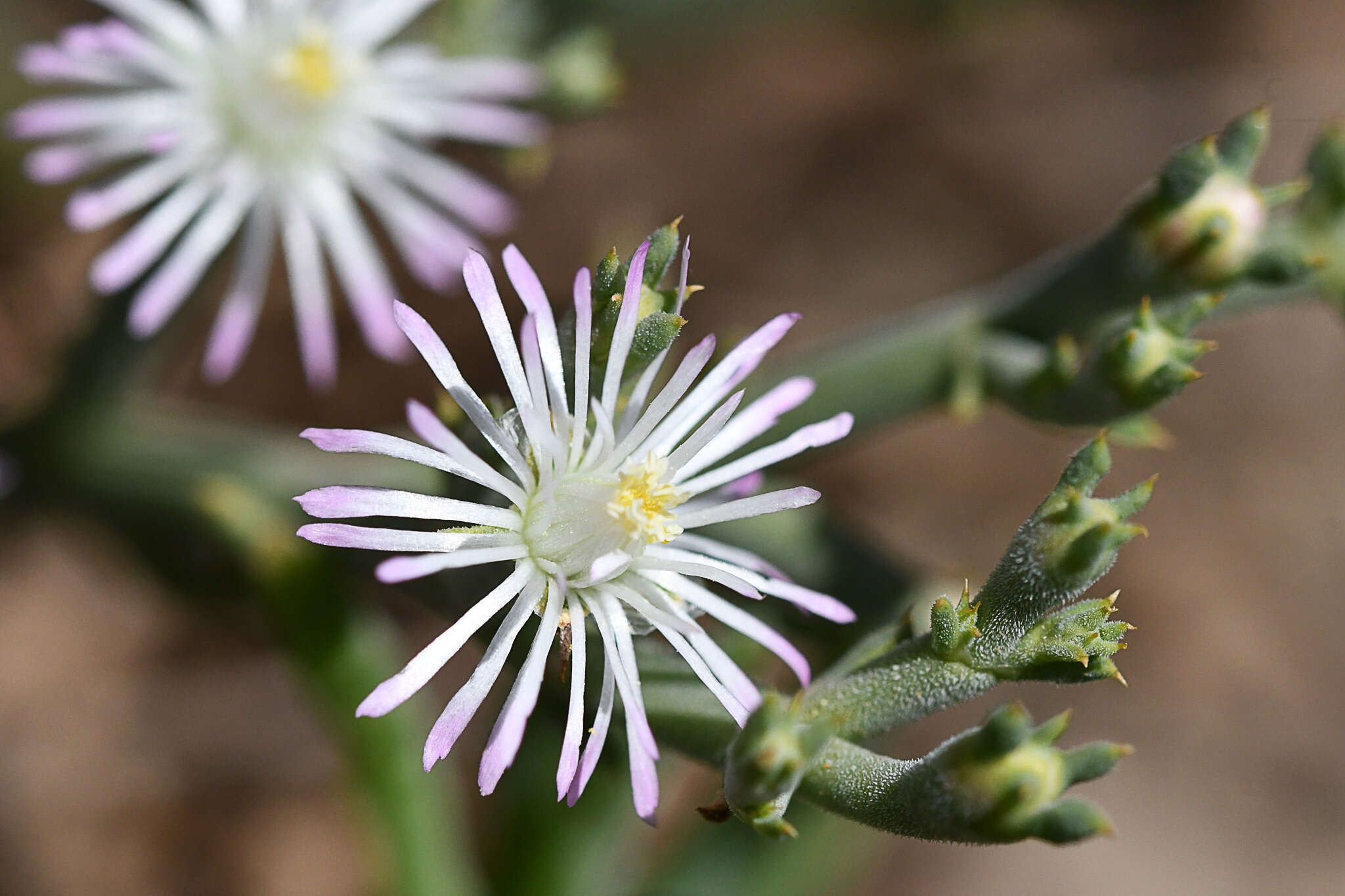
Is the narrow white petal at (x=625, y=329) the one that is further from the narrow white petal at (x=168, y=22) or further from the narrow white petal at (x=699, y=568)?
the narrow white petal at (x=168, y=22)

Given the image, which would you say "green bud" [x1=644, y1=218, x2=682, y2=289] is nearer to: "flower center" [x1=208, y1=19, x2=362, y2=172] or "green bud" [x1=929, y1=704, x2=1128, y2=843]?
"green bud" [x1=929, y1=704, x2=1128, y2=843]

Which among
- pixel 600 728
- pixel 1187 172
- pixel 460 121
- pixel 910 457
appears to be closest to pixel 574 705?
pixel 600 728

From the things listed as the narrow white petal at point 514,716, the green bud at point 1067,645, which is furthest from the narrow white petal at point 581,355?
the green bud at point 1067,645

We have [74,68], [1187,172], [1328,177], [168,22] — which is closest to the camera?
[1187,172]

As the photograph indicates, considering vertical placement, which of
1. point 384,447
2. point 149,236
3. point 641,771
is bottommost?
point 641,771

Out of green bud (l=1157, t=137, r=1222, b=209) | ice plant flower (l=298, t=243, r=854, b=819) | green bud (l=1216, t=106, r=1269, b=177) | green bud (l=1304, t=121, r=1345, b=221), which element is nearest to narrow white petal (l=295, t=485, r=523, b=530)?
ice plant flower (l=298, t=243, r=854, b=819)

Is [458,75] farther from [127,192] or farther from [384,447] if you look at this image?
[384,447]

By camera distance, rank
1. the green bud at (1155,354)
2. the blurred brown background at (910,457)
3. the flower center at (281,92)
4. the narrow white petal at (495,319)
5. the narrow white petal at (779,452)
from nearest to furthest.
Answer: the narrow white petal at (495,319) < the narrow white petal at (779,452) < the green bud at (1155,354) < the flower center at (281,92) < the blurred brown background at (910,457)

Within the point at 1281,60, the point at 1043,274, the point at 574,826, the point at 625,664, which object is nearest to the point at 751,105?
the point at 1281,60
